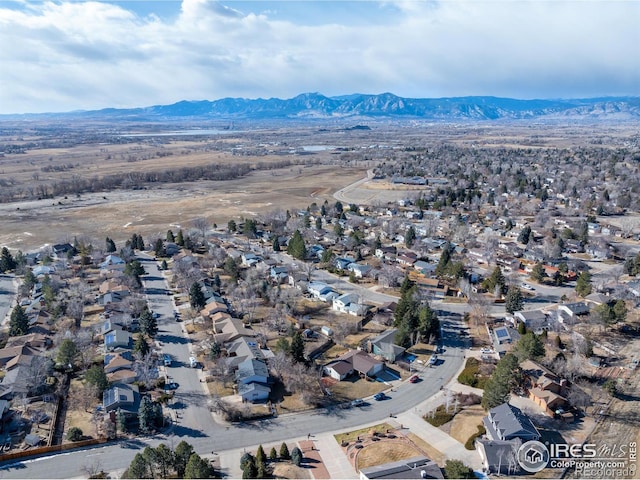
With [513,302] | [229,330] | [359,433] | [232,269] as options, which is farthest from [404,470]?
[232,269]

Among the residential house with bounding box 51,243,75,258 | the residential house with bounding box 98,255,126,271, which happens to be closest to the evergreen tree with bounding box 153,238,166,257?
the residential house with bounding box 98,255,126,271

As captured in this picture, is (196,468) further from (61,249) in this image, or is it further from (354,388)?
(61,249)

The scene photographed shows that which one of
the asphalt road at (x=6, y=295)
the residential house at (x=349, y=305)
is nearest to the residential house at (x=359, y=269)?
the residential house at (x=349, y=305)

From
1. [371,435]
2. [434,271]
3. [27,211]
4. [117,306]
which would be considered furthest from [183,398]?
[27,211]

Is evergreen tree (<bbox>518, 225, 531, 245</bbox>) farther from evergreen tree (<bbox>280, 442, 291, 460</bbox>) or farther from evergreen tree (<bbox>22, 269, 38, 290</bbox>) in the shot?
evergreen tree (<bbox>22, 269, 38, 290</bbox>)

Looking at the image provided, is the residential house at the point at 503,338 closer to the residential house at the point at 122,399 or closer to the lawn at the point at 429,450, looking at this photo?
the lawn at the point at 429,450
